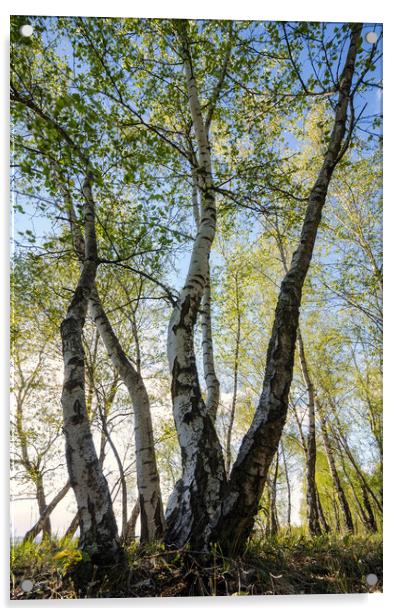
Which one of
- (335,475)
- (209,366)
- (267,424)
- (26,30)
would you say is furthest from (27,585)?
(26,30)

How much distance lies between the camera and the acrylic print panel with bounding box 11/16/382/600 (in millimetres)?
2082

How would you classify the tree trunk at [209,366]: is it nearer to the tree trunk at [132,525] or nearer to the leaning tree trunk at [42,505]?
the tree trunk at [132,525]

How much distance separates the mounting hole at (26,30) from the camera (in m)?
2.55

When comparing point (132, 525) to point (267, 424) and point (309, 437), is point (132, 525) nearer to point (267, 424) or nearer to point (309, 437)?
point (267, 424)

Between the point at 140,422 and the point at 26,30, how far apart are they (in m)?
2.75

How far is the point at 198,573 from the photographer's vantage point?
6.46ft

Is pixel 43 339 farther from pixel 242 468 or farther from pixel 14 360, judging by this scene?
pixel 242 468

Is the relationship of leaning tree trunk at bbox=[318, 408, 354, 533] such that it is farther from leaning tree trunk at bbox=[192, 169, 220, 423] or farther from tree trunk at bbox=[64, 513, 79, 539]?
tree trunk at bbox=[64, 513, 79, 539]

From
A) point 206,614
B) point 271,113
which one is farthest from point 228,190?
point 206,614

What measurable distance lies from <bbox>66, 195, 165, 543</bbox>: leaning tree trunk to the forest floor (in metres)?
0.45

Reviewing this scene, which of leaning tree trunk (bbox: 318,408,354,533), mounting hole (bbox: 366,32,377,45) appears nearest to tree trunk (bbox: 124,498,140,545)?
leaning tree trunk (bbox: 318,408,354,533)

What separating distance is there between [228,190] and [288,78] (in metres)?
0.99

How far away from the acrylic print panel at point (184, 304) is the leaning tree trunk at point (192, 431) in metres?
0.01

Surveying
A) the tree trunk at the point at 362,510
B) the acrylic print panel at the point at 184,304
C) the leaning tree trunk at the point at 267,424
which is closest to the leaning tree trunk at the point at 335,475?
the acrylic print panel at the point at 184,304
